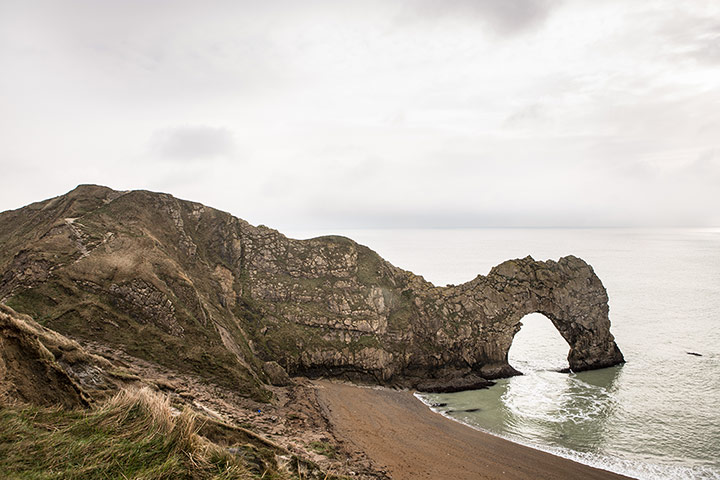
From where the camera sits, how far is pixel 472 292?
49062 millimetres

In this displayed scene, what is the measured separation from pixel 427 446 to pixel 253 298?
2597 centimetres

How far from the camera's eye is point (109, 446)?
6051 millimetres

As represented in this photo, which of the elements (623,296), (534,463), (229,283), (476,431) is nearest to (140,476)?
(534,463)

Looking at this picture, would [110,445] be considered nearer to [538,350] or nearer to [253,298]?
[253,298]

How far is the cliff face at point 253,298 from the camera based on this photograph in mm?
26625

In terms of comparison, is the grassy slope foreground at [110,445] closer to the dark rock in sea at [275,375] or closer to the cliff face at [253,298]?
the cliff face at [253,298]

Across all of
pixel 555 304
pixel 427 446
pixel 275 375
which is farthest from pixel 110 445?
pixel 555 304

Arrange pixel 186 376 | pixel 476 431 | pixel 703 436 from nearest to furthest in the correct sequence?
1. pixel 186 376
2. pixel 703 436
3. pixel 476 431

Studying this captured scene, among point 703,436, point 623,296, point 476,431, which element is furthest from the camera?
point 623,296

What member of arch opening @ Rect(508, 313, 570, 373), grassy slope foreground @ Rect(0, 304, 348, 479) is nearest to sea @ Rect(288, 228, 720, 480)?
arch opening @ Rect(508, 313, 570, 373)

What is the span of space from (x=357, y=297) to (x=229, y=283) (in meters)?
15.8

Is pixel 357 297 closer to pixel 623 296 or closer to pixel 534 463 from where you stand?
pixel 534 463

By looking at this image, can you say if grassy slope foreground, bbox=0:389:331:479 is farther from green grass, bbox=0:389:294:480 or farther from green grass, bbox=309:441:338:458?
green grass, bbox=309:441:338:458

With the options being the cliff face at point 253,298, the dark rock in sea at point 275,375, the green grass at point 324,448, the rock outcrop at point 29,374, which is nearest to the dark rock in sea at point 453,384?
the cliff face at point 253,298
